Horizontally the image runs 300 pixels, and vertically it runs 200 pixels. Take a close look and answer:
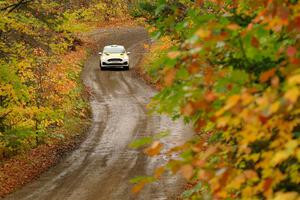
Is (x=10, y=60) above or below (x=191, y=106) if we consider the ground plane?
below

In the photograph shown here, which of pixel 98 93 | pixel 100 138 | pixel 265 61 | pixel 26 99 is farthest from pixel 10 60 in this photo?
pixel 98 93

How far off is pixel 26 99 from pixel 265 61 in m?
11.4

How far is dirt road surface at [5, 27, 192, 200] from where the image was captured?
13344 millimetres

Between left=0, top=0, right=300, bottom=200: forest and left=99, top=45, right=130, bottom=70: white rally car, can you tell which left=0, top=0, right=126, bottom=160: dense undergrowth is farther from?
left=99, top=45, right=130, bottom=70: white rally car

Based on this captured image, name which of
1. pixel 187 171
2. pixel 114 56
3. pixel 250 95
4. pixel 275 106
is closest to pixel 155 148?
pixel 187 171

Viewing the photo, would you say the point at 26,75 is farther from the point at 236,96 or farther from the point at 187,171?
the point at 236,96

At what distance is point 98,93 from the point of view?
2933 centimetres

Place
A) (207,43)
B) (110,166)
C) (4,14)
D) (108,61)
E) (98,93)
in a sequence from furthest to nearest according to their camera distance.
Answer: (108,61) → (98,93) → (110,166) → (4,14) → (207,43)

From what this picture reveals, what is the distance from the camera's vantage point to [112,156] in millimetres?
17344

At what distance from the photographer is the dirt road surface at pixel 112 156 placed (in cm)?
1334

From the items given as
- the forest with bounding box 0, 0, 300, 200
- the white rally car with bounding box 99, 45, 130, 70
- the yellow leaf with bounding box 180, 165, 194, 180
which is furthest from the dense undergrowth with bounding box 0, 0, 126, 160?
the white rally car with bounding box 99, 45, 130, 70

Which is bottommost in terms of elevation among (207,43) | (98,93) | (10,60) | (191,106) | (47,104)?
(98,93)

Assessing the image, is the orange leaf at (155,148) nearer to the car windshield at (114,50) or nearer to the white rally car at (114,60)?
the white rally car at (114,60)

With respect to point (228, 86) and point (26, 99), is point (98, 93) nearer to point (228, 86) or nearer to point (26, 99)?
point (26, 99)
